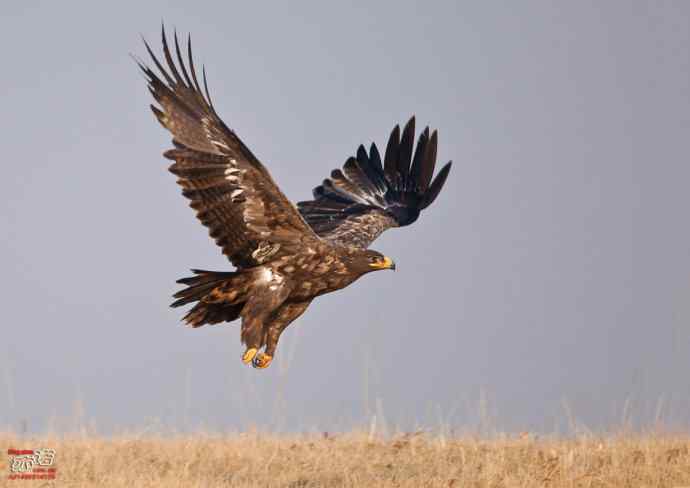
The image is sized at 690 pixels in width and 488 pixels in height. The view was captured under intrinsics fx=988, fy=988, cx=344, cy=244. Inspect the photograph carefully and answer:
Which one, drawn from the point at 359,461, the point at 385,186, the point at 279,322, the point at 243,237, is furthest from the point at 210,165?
the point at 385,186

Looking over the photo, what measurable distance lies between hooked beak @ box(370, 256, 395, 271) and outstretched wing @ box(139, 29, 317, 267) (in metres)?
0.76

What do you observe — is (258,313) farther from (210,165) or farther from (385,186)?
(385,186)

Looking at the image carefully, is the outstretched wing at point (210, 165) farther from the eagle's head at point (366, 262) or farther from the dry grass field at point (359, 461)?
the dry grass field at point (359, 461)

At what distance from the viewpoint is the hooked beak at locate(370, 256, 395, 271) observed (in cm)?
967

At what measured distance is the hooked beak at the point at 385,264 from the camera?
9.67 meters

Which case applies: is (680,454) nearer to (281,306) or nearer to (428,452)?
(428,452)

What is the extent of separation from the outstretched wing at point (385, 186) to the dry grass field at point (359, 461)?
10.6ft

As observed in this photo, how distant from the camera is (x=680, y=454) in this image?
949 centimetres

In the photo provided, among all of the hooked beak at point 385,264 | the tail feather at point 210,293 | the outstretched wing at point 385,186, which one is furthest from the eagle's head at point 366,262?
the outstretched wing at point 385,186

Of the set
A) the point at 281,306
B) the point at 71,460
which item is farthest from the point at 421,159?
the point at 71,460

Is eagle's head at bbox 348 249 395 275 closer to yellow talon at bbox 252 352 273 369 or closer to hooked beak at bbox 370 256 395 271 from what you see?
hooked beak at bbox 370 256 395 271

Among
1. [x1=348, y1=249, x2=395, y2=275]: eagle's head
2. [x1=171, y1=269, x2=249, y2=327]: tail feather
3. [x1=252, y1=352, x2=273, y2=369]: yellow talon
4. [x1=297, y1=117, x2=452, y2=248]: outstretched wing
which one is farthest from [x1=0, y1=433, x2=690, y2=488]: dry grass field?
[x1=297, y1=117, x2=452, y2=248]: outstretched wing

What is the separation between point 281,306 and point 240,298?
41cm

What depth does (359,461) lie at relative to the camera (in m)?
9.69
